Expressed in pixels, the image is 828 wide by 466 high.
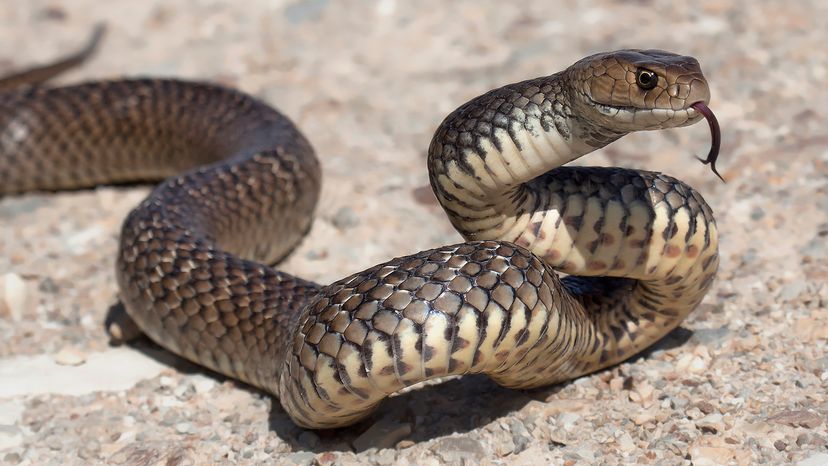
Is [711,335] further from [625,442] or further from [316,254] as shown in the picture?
[316,254]

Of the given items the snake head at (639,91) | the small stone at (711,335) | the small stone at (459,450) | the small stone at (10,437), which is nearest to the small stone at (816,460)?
the small stone at (711,335)

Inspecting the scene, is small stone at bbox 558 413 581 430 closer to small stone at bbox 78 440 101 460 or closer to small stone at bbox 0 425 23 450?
small stone at bbox 78 440 101 460

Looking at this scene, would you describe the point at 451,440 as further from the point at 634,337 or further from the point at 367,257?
→ the point at 367,257

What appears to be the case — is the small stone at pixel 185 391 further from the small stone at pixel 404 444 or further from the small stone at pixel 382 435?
the small stone at pixel 404 444

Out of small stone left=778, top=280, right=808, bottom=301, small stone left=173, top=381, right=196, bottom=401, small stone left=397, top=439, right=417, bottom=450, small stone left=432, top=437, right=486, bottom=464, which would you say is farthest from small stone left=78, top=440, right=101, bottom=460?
small stone left=778, top=280, right=808, bottom=301

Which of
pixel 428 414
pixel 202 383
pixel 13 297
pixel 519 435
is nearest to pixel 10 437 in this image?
pixel 202 383

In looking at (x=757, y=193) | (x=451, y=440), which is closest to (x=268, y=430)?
(x=451, y=440)
